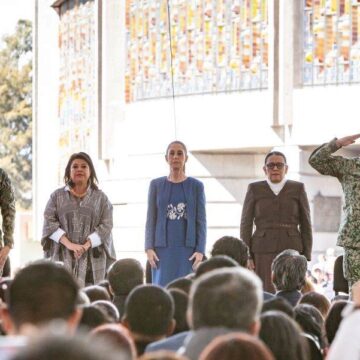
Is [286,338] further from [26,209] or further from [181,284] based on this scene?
[26,209]

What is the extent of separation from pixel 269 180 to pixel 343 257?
110 centimetres

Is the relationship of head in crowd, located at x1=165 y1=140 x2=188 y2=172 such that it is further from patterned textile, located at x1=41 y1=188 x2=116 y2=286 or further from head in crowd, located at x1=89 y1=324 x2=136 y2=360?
head in crowd, located at x1=89 y1=324 x2=136 y2=360

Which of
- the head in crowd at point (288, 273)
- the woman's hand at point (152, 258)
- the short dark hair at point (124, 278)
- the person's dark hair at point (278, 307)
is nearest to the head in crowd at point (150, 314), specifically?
the person's dark hair at point (278, 307)

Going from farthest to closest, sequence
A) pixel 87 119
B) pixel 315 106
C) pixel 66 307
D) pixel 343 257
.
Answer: pixel 87 119 < pixel 315 106 < pixel 343 257 < pixel 66 307

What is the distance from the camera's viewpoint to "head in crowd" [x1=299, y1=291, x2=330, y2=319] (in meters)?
7.17

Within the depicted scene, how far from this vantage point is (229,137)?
68.3ft

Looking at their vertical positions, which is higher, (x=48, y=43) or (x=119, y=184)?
(x=48, y=43)

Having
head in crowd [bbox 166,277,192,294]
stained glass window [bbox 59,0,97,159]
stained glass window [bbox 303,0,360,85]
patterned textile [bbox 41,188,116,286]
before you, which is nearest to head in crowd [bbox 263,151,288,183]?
patterned textile [bbox 41,188,116,286]

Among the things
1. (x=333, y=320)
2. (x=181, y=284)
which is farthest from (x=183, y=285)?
(x=333, y=320)

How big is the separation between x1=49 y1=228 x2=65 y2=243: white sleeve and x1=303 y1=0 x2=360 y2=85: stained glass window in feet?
32.5

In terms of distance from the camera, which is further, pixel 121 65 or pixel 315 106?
pixel 121 65

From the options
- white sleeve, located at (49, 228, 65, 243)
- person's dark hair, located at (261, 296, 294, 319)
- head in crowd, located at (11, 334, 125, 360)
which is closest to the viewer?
head in crowd, located at (11, 334, 125, 360)

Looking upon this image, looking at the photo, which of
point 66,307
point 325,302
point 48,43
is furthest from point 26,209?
point 66,307

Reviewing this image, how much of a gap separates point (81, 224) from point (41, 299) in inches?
271
